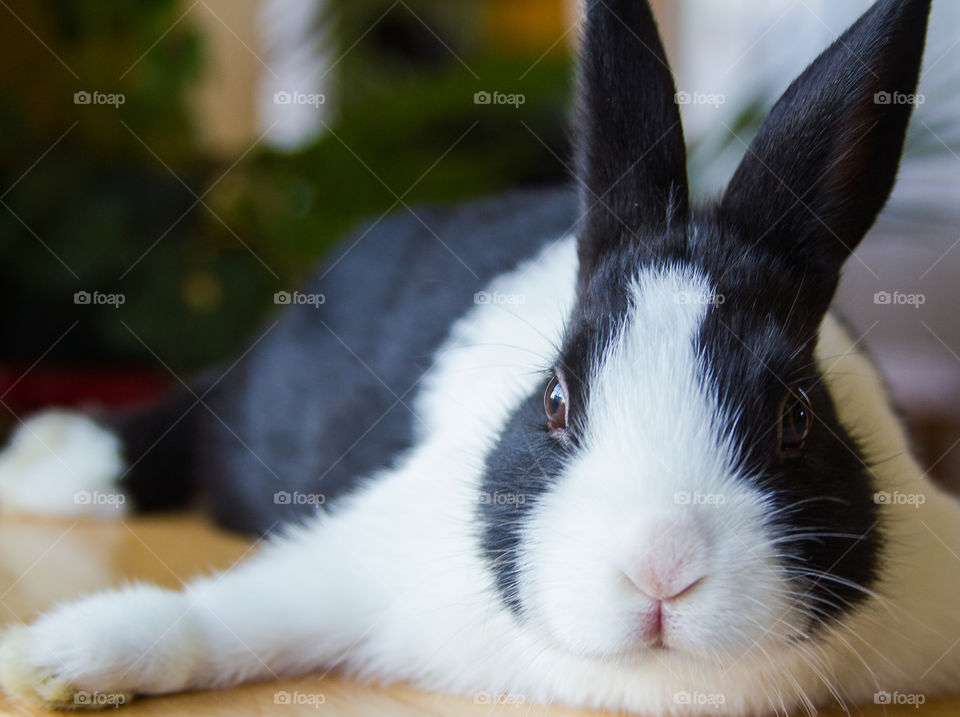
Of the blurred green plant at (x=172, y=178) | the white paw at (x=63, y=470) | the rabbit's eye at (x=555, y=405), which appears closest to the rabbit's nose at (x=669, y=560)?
the rabbit's eye at (x=555, y=405)

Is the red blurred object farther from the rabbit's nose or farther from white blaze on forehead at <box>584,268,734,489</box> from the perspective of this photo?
the rabbit's nose

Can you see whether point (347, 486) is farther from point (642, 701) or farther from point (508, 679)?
point (642, 701)

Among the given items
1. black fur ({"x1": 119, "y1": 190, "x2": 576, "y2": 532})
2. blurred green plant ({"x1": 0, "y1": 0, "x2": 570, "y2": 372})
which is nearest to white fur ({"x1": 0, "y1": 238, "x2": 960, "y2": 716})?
black fur ({"x1": 119, "y1": 190, "x2": 576, "y2": 532})

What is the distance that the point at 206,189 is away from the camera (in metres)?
3.03

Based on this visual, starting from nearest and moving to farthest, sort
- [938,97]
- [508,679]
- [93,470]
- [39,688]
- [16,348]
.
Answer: [39,688]
[508,679]
[93,470]
[938,97]
[16,348]

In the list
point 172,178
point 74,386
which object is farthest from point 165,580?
point 172,178

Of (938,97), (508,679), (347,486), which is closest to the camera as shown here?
(508,679)

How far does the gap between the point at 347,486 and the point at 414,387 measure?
0.20 meters

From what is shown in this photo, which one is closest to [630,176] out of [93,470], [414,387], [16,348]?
[414,387]

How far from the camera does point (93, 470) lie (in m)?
2.11

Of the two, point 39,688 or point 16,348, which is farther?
point 16,348

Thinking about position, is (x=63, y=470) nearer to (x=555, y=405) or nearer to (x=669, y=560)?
(x=555, y=405)

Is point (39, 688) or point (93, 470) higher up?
point (93, 470)

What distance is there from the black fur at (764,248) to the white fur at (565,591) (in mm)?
40
